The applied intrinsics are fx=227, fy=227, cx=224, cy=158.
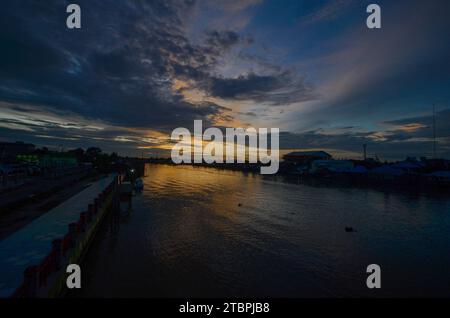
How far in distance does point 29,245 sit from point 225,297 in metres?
13.2

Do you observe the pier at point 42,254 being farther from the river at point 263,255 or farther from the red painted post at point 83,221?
the river at point 263,255

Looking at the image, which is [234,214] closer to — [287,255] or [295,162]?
[287,255]

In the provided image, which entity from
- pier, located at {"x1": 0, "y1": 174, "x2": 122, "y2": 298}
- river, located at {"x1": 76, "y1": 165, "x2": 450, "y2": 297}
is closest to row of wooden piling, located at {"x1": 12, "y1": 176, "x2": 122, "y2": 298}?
pier, located at {"x1": 0, "y1": 174, "x2": 122, "y2": 298}

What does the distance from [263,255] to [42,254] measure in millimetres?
15057

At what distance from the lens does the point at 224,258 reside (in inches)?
703

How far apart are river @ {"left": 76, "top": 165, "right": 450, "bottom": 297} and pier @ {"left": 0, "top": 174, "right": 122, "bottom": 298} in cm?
231

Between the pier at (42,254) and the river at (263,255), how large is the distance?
7.57 ft

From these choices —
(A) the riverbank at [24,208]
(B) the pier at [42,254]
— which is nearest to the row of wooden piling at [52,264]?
(B) the pier at [42,254]

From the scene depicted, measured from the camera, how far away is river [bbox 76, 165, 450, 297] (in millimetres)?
13773

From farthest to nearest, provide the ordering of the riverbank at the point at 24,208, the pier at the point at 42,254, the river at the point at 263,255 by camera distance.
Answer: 1. the riverbank at the point at 24,208
2. the river at the point at 263,255
3. the pier at the point at 42,254

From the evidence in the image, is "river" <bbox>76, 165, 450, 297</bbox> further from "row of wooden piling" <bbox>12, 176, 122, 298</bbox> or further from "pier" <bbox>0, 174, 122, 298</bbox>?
"pier" <bbox>0, 174, 122, 298</bbox>

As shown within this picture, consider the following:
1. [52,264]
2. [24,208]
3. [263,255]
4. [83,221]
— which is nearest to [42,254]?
[83,221]

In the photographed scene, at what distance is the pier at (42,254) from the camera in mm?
8562

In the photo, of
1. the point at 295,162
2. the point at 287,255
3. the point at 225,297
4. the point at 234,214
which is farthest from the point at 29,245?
the point at 295,162
